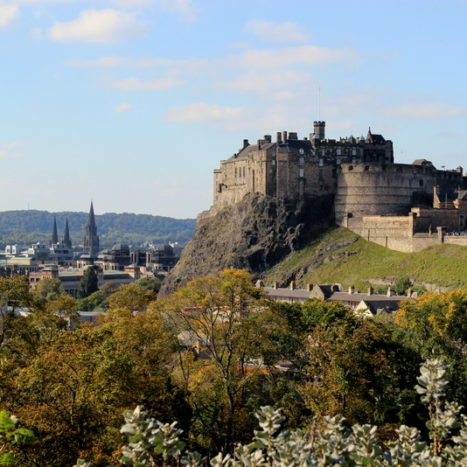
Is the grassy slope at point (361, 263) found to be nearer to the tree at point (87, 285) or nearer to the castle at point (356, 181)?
the castle at point (356, 181)

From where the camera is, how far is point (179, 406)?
154 ft

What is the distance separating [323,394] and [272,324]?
1298 centimetres

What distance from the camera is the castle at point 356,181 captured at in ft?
402

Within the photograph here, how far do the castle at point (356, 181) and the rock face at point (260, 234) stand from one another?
1696 millimetres

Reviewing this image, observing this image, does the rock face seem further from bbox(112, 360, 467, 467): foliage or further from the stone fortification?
bbox(112, 360, 467, 467): foliage

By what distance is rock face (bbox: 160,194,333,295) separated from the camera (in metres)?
129

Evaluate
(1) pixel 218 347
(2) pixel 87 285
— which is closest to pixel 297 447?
(1) pixel 218 347

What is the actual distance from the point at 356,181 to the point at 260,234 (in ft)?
54.1

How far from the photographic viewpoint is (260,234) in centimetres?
13138

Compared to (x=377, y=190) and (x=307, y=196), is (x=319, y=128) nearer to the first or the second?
(x=307, y=196)

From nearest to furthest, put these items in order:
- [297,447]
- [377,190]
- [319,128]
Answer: [297,447]
[377,190]
[319,128]

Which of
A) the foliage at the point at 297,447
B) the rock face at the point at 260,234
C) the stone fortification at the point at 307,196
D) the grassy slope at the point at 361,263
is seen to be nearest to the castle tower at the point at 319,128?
the stone fortification at the point at 307,196

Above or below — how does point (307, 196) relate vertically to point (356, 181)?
below

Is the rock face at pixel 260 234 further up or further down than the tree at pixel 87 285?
further up
